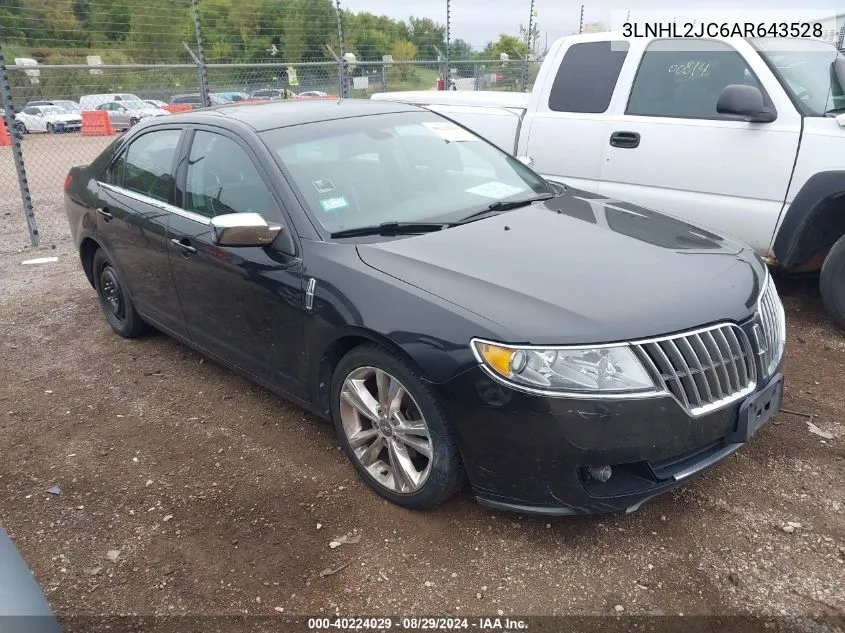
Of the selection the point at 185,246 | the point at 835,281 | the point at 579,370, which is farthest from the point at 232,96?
the point at 579,370

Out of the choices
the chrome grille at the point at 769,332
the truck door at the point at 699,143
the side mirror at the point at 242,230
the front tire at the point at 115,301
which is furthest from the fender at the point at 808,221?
the front tire at the point at 115,301

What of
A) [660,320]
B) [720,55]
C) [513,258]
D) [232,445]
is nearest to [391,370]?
[513,258]

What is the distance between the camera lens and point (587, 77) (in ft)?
17.9

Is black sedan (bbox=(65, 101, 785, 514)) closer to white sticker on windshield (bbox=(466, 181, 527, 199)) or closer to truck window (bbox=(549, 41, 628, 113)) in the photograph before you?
white sticker on windshield (bbox=(466, 181, 527, 199))

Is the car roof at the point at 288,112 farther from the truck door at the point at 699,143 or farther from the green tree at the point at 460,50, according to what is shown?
the green tree at the point at 460,50

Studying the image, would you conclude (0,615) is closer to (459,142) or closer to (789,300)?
(459,142)

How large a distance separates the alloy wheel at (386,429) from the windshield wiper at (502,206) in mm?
936

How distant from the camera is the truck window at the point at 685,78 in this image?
484 centimetres

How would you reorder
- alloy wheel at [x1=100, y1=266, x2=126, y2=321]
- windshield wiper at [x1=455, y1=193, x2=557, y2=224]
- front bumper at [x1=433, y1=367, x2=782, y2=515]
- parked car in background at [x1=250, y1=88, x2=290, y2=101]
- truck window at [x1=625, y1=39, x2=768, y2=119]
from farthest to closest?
parked car in background at [x1=250, y1=88, x2=290, y2=101] → alloy wheel at [x1=100, y1=266, x2=126, y2=321] → truck window at [x1=625, y1=39, x2=768, y2=119] → windshield wiper at [x1=455, y1=193, x2=557, y2=224] → front bumper at [x1=433, y1=367, x2=782, y2=515]

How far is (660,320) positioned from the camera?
8.28ft

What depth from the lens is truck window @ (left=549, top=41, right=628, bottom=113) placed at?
17.5 ft

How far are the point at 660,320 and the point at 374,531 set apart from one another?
1455 mm

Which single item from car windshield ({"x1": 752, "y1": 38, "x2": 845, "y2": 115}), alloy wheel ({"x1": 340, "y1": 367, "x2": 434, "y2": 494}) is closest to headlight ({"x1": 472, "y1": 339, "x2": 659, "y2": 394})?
alloy wheel ({"x1": 340, "y1": 367, "x2": 434, "y2": 494})

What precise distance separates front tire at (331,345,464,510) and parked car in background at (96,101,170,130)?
48.2 ft
